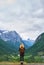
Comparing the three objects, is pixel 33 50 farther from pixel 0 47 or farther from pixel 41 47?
pixel 0 47

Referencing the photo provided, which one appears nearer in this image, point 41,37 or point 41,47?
point 41,47

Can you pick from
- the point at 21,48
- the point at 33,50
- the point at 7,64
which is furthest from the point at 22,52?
the point at 33,50

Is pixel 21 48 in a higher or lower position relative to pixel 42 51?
lower

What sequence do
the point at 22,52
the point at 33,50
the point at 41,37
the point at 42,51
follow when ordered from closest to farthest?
the point at 22,52 → the point at 42,51 → the point at 33,50 → the point at 41,37

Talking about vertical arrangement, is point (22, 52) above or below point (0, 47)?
below

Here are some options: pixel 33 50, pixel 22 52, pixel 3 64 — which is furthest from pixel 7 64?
pixel 33 50

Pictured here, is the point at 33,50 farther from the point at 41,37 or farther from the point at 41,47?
the point at 41,37

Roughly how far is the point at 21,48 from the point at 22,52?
0.24 meters

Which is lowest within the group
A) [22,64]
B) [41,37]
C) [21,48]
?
[22,64]

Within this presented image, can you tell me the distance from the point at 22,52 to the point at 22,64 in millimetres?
724

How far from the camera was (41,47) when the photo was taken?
170 m

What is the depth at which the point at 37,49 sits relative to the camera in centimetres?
16662

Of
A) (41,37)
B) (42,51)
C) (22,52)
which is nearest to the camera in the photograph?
(22,52)

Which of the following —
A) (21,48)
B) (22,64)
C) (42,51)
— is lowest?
(22,64)
